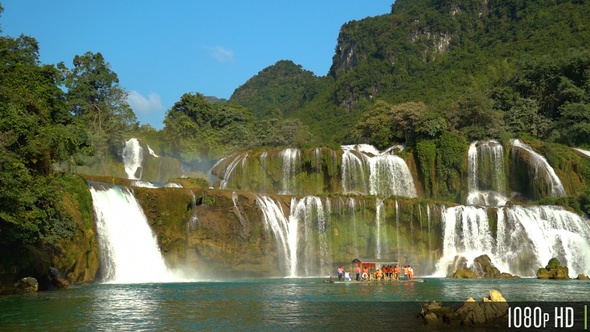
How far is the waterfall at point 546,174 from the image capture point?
51.8 m

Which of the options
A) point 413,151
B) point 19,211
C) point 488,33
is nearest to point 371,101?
point 488,33

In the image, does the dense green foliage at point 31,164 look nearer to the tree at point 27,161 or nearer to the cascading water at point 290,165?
the tree at point 27,161

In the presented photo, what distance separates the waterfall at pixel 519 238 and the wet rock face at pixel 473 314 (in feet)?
87.5

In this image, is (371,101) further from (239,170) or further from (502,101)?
(239,170)

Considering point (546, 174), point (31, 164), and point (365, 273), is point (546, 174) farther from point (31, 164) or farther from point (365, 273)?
point (31, 164)

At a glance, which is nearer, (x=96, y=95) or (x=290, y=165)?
(x=290, y=165)

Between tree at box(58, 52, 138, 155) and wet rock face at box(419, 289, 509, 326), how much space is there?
55994 mm

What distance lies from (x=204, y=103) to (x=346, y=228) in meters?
40.9

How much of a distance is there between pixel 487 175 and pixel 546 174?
4.81m

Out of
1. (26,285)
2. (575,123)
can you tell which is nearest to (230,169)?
(26,285)

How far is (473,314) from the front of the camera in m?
17.2

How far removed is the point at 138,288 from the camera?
29.5 meters

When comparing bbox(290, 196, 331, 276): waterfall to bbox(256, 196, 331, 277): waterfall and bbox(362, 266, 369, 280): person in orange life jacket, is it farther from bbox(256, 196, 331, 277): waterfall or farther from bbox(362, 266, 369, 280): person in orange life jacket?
bbox(362, 266, 369, 280): person in orange life jacket

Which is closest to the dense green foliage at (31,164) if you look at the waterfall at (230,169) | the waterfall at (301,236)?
the waterfall at (301,236)
